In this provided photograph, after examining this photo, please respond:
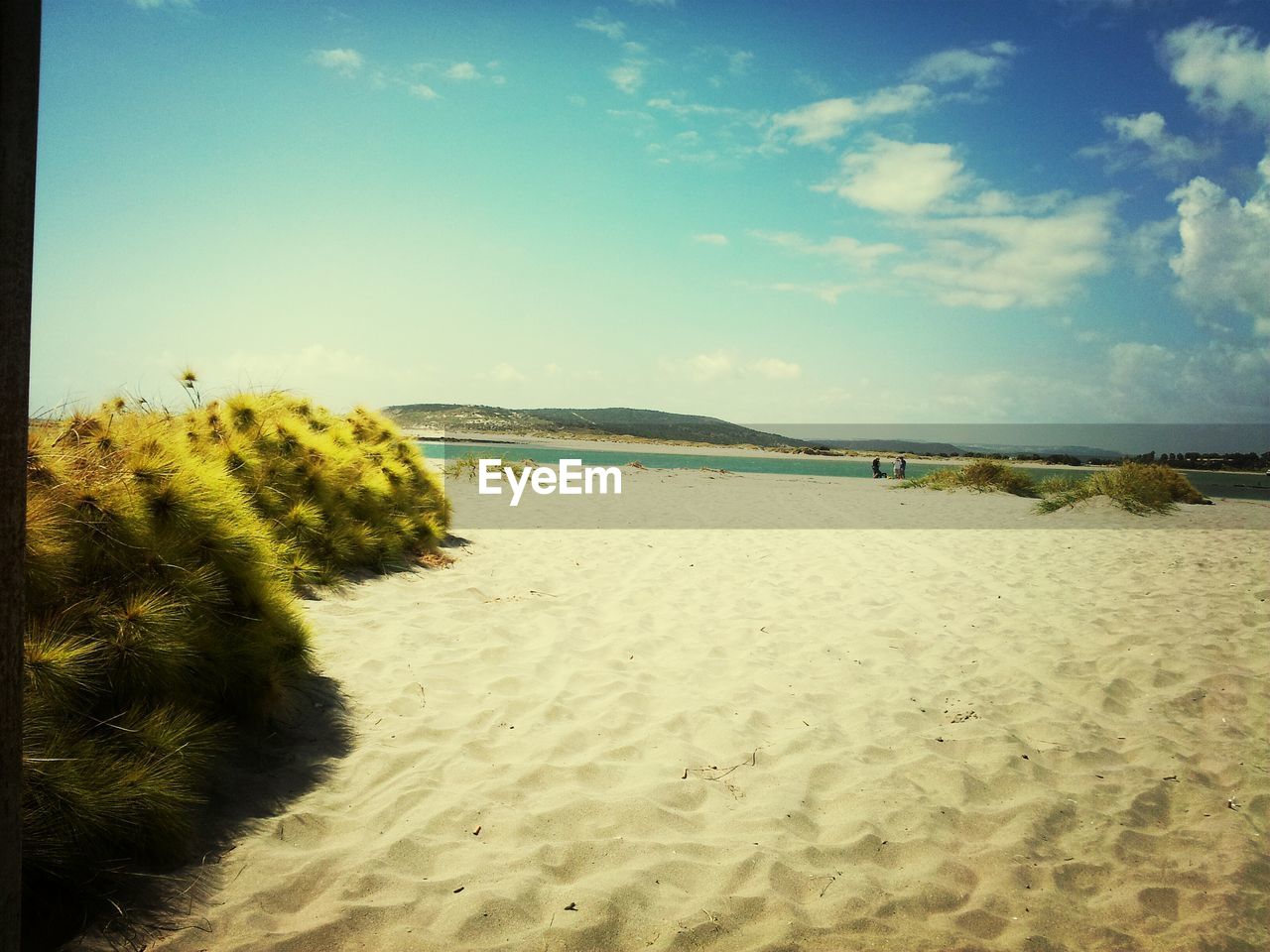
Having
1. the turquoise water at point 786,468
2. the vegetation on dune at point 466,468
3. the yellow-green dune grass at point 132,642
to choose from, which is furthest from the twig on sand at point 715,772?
the turquoise water at point 786,468

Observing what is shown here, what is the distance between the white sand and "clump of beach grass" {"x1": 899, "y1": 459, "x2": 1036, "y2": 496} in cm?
1632

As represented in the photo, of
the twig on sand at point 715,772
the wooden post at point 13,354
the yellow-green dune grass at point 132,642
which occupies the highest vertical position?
the wooden post at point 13,354

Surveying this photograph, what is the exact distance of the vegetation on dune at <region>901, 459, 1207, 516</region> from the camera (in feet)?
52.5

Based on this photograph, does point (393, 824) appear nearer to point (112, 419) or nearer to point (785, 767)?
point (785, 767)

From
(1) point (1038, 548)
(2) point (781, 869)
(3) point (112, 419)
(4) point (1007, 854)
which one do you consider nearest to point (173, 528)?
(3) point (112, 419)

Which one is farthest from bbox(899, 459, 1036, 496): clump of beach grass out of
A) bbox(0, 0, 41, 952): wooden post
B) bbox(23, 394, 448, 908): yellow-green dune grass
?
bbox(0, 0, 41, 952): wooden post

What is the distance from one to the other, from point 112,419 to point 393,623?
249cm

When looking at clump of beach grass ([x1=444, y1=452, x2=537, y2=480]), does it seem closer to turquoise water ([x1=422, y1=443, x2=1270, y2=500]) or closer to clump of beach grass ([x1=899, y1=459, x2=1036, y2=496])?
turquoise water ([x1=422, y1=443, x2=1270, y2=500])

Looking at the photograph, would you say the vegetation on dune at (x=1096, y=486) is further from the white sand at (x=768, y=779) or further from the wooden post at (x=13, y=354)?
the wooden post at (x=13, y=354)

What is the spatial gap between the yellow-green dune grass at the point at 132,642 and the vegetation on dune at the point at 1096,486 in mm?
17494

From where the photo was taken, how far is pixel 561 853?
2787mm

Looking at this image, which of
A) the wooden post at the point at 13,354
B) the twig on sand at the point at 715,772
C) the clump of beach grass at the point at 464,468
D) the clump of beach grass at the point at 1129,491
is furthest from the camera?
the clump of beach grass at the point at 464,468

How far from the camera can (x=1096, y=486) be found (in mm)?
16594

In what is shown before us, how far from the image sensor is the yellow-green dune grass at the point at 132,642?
228 centimetres
